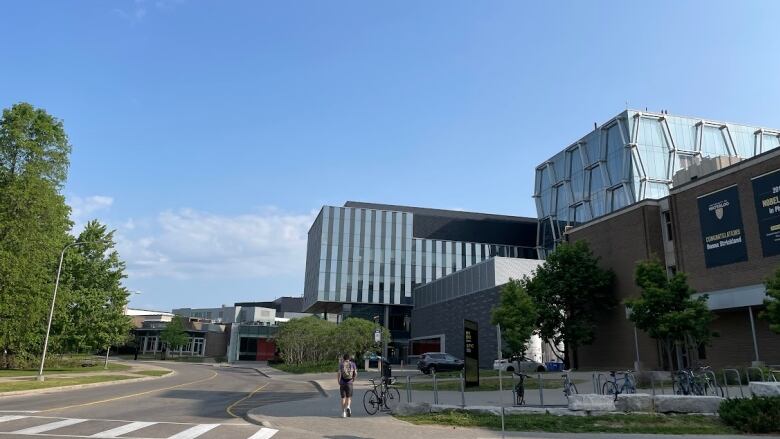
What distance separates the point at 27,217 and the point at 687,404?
3842 centimetres

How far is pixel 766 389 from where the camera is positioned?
43.5 feet

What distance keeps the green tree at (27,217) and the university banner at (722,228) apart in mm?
40674

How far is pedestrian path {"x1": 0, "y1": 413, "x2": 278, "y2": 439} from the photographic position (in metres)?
10.8

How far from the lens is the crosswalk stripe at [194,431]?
10.8 meters

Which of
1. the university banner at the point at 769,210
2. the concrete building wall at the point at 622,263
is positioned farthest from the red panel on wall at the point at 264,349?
the university banner at the point at 769,210

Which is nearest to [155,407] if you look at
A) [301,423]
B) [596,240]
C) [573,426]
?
[301,423]

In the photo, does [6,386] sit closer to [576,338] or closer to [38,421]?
[38,421]

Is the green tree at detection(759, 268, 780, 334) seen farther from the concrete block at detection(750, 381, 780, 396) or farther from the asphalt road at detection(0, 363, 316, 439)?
the asphalt road at detection(0, 363, 316, 439)

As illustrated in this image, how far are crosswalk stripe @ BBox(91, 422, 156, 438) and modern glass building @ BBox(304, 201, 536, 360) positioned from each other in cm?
6178

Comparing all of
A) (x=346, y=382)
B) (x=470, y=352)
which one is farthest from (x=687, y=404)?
(x=470, y=352)

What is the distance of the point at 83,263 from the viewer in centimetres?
4575

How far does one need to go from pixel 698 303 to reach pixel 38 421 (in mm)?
26045

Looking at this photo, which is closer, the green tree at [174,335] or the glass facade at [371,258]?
the glass facade at [371,258]

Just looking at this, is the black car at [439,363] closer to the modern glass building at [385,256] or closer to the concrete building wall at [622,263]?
the concrete building wall at [622,263]
